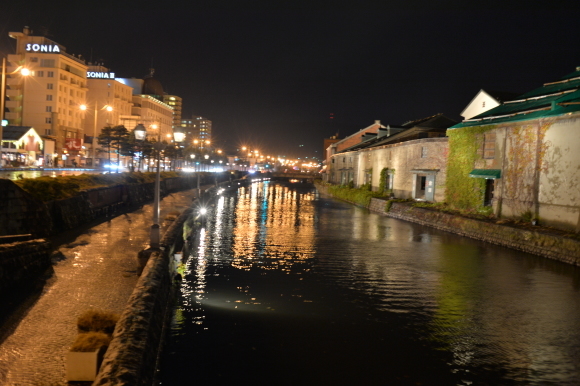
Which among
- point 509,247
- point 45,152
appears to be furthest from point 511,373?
point 45,152

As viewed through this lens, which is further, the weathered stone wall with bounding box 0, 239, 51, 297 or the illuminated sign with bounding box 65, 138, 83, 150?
the illuminated sign with bounding box 65, 138, 83, 150

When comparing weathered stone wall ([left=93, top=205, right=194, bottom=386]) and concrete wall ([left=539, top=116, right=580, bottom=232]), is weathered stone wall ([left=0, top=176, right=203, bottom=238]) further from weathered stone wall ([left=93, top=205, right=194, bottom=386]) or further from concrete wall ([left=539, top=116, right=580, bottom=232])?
concrete wall ([left=539, top=116, right=580, bottom=232])

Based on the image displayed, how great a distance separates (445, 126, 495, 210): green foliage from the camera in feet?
93.7

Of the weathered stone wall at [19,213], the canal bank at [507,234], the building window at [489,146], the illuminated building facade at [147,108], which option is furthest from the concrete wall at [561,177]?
the illuminated building facade at [147,108]

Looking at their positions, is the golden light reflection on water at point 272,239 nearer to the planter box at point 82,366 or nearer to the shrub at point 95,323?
the shrub at point 95,323

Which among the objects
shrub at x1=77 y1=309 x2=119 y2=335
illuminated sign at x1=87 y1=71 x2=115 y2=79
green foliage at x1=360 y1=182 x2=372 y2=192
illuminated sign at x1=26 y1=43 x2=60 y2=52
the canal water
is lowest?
the canal water

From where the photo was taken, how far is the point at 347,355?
943 cm

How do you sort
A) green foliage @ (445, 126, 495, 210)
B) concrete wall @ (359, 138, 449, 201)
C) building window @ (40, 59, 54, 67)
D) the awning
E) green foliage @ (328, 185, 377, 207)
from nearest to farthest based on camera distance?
the awning, green foliage @ (445, 126, 495, 210), concrete wall @ (359, 138, 449, 201), green foliage @ (328, 185, 377, 207), building window @ (40, 59, 54, 67)

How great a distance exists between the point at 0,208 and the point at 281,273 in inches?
387

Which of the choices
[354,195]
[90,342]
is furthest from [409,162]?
[90,342]

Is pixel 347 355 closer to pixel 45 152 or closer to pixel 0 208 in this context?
pixel 0 208

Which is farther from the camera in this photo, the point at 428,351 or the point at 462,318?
the point at 462,318

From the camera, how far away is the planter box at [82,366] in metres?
6.35

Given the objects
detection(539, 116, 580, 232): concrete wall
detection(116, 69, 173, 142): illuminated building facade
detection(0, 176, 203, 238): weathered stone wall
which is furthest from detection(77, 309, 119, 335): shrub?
detection(116, 69, 173, 142): illuminated building facade
